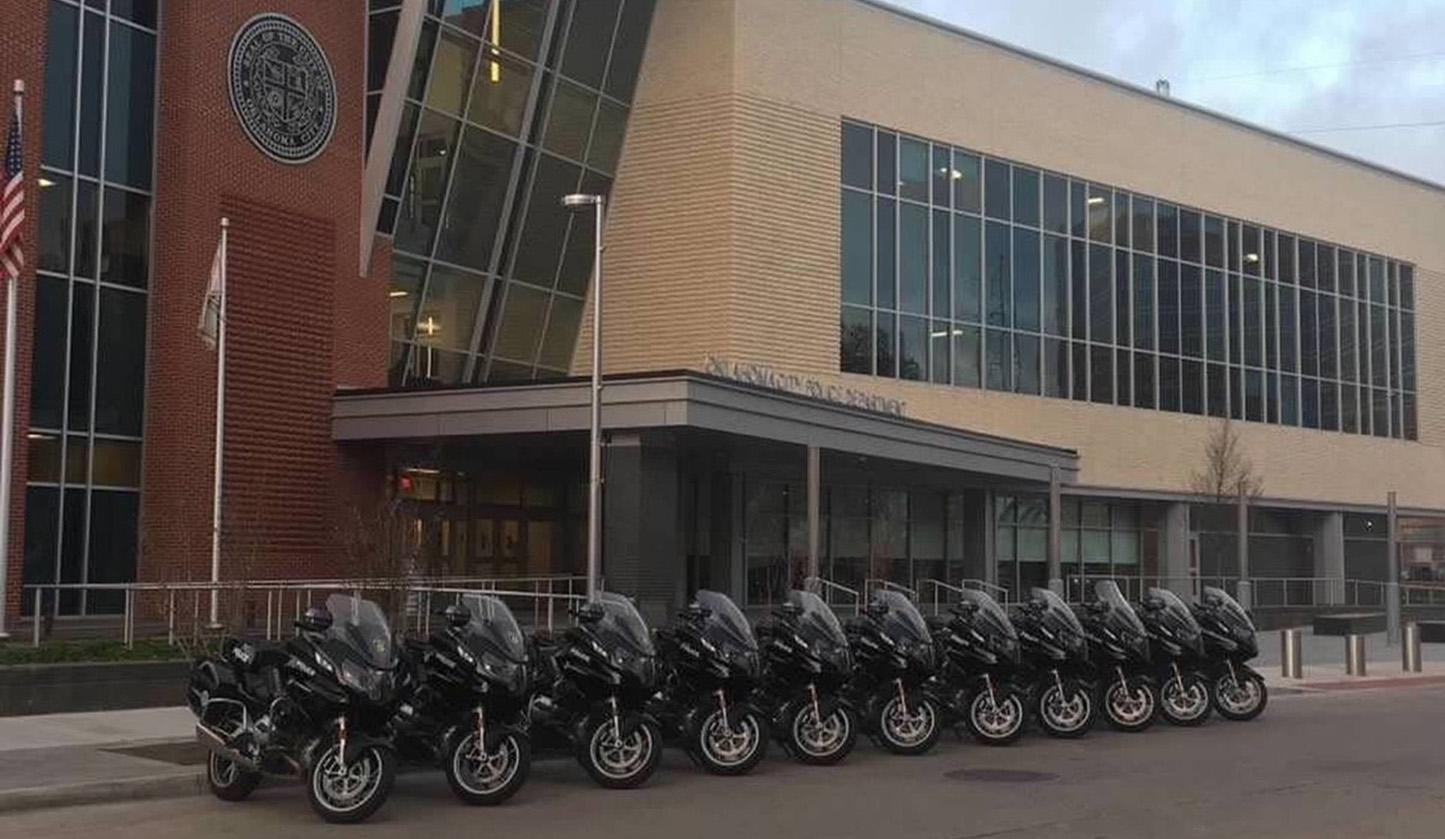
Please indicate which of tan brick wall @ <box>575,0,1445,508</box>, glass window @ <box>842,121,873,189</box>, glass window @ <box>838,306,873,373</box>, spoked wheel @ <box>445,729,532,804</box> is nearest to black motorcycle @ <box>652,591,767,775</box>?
spoked wheel @ <box>445,729,532,804</box>

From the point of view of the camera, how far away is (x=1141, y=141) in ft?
131

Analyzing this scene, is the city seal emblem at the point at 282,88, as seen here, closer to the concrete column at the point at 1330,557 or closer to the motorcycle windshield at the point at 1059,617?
the motorcycle windshield at the point at 1059,617

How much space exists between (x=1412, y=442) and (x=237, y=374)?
37479 millimetres

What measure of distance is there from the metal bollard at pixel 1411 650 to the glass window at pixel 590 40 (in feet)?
60.7

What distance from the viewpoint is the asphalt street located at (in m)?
9.96

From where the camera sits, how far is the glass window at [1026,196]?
36.8 metres

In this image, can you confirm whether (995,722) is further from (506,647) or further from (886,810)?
(506,647)

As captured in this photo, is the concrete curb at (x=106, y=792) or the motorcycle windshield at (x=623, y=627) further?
the motorcycle windshield at (x=623, y=627)

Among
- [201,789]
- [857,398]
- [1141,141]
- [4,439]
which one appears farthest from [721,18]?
[201,789]

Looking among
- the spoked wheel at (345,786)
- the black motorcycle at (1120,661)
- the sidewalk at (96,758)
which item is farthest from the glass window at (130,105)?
the black motorcycle at (1120,661)

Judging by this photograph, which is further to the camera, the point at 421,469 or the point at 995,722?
the point at 421,469

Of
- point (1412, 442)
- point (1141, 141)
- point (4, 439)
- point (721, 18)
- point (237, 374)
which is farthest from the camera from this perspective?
point (1412, 442)

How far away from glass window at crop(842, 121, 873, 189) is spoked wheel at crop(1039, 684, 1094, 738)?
19.1 metres

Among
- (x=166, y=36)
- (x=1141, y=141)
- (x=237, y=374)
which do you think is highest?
(x=1141, y=141)
